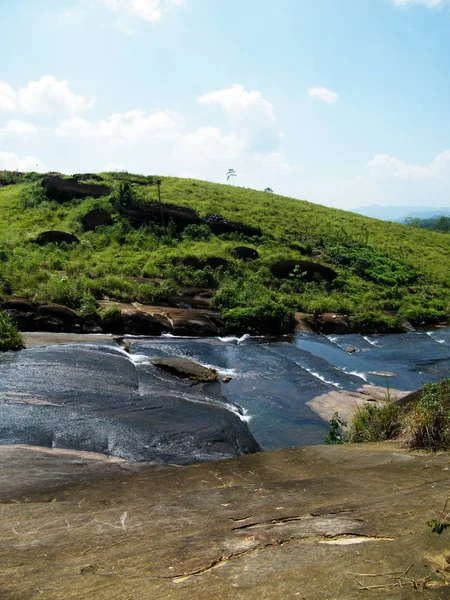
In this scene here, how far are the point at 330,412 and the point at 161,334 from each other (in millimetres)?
9951

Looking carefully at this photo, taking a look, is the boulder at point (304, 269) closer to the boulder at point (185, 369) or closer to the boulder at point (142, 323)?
the boulder at point (142, 323)

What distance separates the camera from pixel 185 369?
16.8 m

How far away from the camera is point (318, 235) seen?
46156mm

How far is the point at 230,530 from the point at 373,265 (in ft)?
124

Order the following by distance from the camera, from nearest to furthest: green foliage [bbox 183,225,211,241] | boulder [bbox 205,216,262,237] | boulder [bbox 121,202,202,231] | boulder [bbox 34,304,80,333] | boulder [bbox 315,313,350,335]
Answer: boulder [bbox 34,304,80,333] → boulder [bbox 315,313,350,335] → green foliage [bbox 183,225,211,241] → boulder [bbox 121,202,202,231] → boulder [bbox 205,216,262,237]

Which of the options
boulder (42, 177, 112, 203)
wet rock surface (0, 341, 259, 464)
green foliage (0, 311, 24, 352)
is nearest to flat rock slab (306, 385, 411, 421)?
wet rock surface (0, 341, 259, 464)

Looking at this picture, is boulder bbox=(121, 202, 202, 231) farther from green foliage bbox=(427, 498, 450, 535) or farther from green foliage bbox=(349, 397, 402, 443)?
green foliage bbox=(427, 498, 450, 535)

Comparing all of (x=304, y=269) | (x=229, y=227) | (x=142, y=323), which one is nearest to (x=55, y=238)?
(x=142, y=323)

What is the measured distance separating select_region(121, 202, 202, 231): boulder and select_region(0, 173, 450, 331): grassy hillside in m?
0.96

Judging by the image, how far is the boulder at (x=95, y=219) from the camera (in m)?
37.4

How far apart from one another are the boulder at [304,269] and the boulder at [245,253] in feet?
7.08

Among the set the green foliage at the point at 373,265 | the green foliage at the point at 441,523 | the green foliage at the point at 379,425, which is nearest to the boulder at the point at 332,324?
the green foliage at the point at 373,265

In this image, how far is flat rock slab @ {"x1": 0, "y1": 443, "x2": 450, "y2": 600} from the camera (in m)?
4.29

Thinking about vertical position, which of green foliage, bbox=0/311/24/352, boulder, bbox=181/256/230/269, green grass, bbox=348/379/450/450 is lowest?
green foliage, bbox=0/311/24/352
